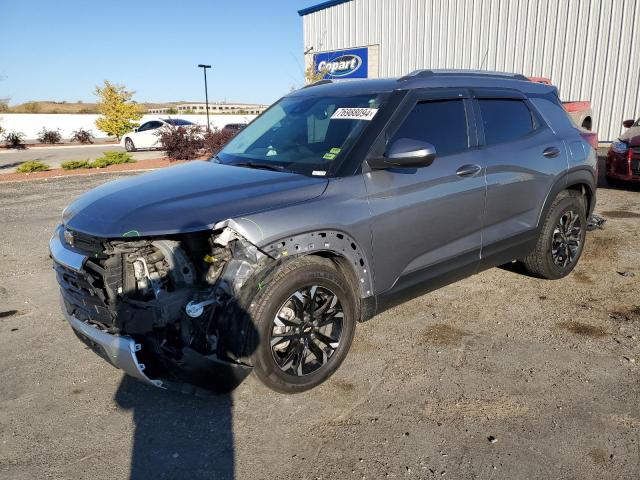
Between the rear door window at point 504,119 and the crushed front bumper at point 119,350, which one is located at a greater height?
the rear door window at point 504,119

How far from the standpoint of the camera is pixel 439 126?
12.2ft

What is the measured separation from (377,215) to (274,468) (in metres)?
1.64

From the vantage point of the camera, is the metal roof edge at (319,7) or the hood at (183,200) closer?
the hood at (183,200)

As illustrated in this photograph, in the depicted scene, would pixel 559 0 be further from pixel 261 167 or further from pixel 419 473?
pixel 419 473

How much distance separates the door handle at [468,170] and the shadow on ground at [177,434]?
2.31 metres

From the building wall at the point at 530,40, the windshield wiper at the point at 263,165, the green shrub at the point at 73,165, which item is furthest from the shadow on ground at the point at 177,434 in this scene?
the building wall at the point at 530,40

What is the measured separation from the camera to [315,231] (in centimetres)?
297

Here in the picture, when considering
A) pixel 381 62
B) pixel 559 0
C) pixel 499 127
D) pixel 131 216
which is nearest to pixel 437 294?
pixel 499 127

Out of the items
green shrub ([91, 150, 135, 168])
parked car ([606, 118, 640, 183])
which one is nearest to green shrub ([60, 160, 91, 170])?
green shrub ([91, 150, 135, 168])

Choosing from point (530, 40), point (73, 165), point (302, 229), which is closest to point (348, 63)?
point (530, 40)

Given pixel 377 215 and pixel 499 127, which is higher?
pixel 499 127

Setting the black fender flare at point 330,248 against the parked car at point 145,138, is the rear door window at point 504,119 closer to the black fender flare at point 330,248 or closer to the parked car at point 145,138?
the black fender flare at point 330,248

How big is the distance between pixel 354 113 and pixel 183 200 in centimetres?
141

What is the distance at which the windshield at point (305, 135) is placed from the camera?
3396mm
